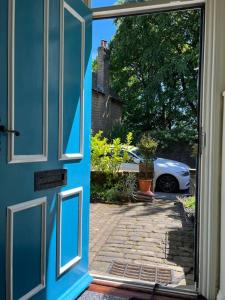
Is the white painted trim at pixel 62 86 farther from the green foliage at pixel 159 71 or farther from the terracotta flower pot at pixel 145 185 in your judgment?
the green foliage at pixel 159 71

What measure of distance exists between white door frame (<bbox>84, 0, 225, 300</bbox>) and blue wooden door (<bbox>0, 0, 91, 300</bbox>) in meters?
0.83

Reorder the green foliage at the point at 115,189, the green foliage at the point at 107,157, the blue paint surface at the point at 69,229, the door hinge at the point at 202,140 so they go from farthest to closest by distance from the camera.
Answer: the green foliage at the point at 107,157, the green foliage at the point at 115,189, the door hinge at the point at 202,140, the blue paint surface at the point at 69,229

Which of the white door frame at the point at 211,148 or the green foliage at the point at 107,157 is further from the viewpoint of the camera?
the green foliage at the point at 107,157

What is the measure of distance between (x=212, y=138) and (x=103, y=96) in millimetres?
9949

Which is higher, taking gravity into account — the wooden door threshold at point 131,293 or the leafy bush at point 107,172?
the leafy bush at point 107,172

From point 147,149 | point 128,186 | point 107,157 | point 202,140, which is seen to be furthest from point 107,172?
point 202,140

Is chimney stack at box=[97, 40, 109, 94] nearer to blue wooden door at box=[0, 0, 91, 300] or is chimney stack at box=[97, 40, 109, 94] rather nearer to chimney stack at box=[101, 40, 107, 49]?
chimney stack at box=[101, 40, 107, 49]

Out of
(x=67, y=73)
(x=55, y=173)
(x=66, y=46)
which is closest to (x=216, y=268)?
(x=55, y=173)

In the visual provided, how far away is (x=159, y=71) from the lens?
1166 centimetres

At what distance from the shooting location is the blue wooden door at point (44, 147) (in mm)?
1454

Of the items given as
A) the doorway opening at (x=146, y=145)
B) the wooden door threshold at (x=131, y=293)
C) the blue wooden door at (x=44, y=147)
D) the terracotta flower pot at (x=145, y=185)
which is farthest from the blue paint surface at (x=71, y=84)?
the terracotta flower pot at (x=145, y=185)

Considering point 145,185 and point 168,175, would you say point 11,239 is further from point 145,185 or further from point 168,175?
point 168,175

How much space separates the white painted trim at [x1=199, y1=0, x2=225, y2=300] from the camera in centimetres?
208

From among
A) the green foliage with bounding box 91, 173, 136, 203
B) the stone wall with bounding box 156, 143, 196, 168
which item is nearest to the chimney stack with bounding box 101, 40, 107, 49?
the stone wall with bounding box 156, 143, 196, 168
